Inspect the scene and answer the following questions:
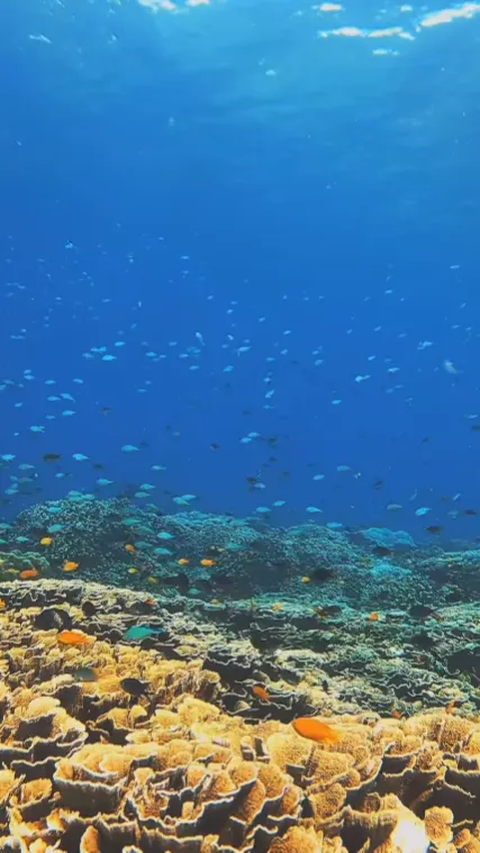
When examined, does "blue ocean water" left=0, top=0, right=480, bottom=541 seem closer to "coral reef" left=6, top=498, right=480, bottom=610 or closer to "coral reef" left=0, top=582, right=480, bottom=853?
"coral reef" left=6, top=498, right=480, bottom=610

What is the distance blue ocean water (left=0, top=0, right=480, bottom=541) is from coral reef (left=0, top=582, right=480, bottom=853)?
10.6m

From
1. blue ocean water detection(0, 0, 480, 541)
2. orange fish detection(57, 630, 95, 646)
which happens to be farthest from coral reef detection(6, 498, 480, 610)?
orange fish detection(57, 630, 95, 646)

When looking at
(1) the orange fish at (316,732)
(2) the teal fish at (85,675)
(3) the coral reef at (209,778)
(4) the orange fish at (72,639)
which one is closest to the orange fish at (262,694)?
(3) the coral reef at (209,778)

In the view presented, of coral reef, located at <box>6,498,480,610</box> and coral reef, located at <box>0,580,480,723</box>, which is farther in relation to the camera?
coral reef, located at <box>6,498,480,610</box>

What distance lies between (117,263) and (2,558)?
57.9 meters

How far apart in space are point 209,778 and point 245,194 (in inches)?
1633

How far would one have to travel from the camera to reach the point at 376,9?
69.5 feet

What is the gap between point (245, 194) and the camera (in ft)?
131

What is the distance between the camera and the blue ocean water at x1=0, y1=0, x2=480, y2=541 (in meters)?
23.2

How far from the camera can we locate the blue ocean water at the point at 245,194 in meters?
23.2

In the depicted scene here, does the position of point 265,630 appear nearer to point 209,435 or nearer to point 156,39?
point 156,39

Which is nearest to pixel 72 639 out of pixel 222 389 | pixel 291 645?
pixel 291 645

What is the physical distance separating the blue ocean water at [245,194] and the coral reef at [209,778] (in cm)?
1065

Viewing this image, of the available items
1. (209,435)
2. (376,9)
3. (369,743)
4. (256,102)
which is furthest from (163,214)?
(209,435)
